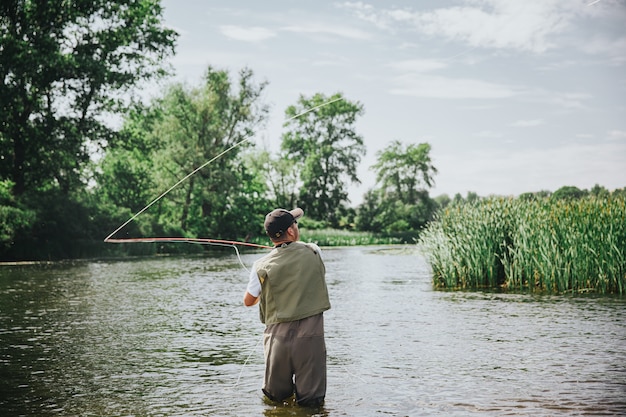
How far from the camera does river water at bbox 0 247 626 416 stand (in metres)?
6.40

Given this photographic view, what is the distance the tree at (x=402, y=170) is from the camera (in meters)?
81.8

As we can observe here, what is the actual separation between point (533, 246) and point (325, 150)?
63370 millimetres

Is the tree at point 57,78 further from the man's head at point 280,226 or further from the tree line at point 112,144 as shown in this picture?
the man's head at point 280,226

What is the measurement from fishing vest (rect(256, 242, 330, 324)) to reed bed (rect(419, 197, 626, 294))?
33.6 ft

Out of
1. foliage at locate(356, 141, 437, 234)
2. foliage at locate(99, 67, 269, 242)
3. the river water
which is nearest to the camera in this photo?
the river water

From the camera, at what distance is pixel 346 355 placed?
889cm

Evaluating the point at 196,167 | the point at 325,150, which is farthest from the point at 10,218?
the point at 325,150

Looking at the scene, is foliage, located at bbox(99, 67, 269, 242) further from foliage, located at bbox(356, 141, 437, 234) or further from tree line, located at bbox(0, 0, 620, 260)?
foliage, located at bbox(356, 141, 437, 234)

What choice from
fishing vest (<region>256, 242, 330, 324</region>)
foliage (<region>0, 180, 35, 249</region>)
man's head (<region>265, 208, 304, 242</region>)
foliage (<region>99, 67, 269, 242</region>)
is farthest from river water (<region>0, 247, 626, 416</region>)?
foliage (<region>99, 67, 269, 242</region>)

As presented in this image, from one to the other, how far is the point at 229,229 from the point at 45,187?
58.6ft

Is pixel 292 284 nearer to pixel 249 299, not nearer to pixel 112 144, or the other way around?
pixel 249 299

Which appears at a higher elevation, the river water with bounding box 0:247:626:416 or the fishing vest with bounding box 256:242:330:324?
the fishing vest with bounding box 256:242:330:324

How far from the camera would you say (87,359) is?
8.75 meters

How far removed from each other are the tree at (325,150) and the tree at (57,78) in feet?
128
